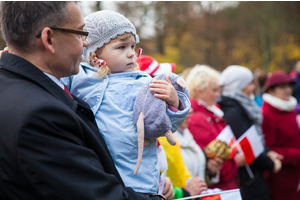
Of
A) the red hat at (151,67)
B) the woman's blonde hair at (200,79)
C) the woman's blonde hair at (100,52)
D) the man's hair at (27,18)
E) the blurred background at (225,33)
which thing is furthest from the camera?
the blurred background at (225,33)

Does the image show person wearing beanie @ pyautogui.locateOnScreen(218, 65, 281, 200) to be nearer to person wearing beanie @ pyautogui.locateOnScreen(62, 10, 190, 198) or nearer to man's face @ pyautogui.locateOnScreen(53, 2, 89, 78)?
person wearing beanie @ pyautogui.locateOnScreen(62, 10, 190, 198)

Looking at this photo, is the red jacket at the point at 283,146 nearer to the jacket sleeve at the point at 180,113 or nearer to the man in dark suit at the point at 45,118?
the jacket sleeve at the point at 180,113

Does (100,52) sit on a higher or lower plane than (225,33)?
higher

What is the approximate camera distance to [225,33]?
2253cm

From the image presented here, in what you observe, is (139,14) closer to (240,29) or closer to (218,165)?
(240,29)

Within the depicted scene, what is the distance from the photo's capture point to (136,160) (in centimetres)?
179

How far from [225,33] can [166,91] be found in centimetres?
2188

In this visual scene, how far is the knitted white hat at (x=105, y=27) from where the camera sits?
1961 millimetres

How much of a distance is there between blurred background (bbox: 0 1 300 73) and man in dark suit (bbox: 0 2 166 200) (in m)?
14.7

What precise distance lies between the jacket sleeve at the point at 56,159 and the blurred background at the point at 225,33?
14952 millimetres

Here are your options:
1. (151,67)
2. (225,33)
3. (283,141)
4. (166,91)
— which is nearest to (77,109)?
(166,91)

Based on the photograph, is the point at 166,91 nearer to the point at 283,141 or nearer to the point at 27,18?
the point at 27,18

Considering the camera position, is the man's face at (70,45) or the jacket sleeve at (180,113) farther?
the jacket sleeve at (180,113)

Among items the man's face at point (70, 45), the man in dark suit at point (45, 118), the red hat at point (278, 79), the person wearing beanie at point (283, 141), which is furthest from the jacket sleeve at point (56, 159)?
the red hat at point (278, 79)
